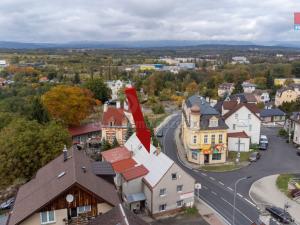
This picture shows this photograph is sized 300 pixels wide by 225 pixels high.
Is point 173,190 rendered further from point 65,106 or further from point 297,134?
point 65,106

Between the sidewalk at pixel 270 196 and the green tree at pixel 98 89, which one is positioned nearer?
the sidewalk at pixel 270 196

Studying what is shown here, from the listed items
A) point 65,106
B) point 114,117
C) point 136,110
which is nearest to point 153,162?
point 136,110

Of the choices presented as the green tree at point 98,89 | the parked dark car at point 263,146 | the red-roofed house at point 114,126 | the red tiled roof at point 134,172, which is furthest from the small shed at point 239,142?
the green tree at point 98,89

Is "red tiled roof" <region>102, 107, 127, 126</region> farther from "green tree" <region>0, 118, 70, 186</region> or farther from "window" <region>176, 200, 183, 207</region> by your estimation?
"window" <region>176, 200, 183, 207</region>

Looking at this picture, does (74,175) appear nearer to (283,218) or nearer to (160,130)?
(283,218)

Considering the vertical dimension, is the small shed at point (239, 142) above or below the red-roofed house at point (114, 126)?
below

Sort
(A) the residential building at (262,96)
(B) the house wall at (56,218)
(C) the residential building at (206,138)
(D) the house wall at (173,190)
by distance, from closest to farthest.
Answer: (B) the house wall at (56,218) → (D) the house wall at (173,190) → (C) the residential building at (206,138) → (A) the residential building at (262,96)

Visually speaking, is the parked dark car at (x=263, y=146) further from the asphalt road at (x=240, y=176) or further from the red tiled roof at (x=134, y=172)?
the red tiled roof at (x=134, y=172)
